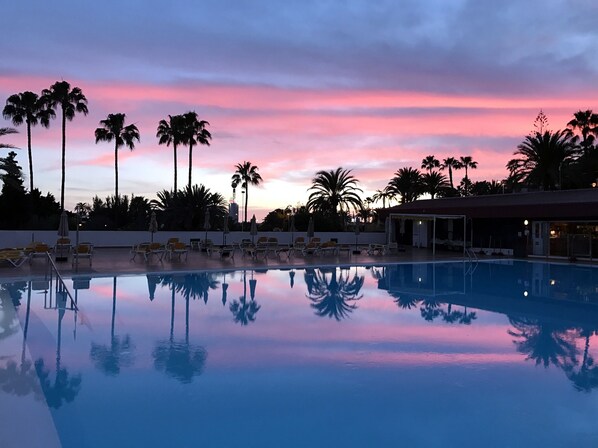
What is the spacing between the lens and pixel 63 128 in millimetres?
33719

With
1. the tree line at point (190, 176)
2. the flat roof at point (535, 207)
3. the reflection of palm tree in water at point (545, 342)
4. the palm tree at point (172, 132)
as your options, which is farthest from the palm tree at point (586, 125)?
the reflection of palm tree in water at point (545, 342)

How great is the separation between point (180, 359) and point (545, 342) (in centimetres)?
627

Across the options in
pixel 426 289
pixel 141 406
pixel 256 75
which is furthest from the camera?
pixel 256 75

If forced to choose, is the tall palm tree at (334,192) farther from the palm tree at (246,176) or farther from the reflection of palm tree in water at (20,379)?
the reflection of palm tree in water at (20,379)

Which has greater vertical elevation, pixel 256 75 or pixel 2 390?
pixel 256 75

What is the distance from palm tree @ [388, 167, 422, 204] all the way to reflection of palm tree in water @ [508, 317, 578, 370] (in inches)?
1645

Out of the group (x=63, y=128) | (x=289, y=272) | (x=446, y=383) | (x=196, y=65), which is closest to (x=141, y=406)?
(x=446, y=383)

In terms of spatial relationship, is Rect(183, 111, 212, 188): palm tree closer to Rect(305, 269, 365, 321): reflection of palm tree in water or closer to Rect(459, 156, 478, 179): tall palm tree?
Rect(305, 269, 365, 321): reflection of palm tree in water

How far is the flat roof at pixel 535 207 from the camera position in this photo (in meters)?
23.1

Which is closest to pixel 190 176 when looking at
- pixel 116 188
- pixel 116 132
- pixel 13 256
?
pixel 116 188

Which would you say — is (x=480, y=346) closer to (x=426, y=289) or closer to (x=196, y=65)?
(x=426, y=289)

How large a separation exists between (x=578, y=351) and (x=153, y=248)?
651 inches

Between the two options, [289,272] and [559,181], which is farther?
[559,181]

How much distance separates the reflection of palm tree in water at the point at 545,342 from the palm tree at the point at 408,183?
137 ft
